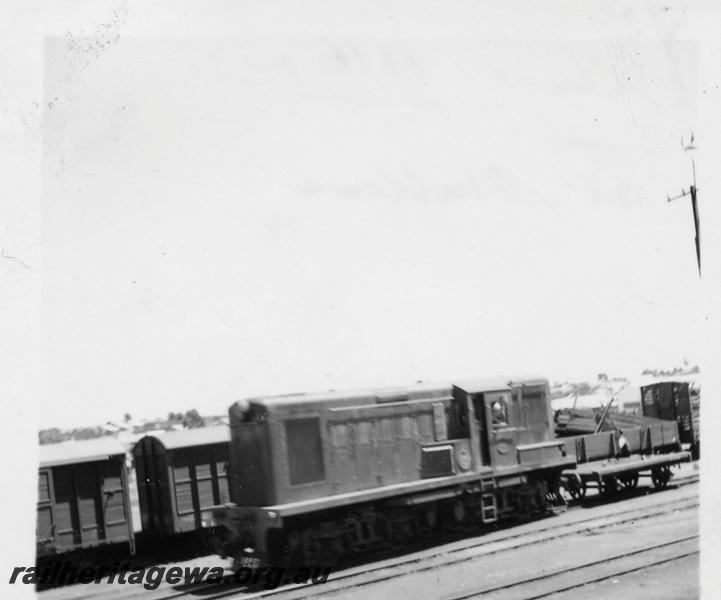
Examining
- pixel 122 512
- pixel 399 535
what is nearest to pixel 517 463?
pixel 399 535

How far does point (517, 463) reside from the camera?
13727 millimetres

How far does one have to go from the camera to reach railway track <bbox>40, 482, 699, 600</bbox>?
10.1 meters

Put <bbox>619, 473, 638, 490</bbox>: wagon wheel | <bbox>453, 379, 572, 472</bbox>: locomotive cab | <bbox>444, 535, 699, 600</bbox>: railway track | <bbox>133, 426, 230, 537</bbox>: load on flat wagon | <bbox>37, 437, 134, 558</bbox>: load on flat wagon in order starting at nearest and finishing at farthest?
<bbox>444, 535, 699, 600</bbox>: railway track
<bbox>37, 437, 134, 558</bbox>: load on flat wagon
<bbox>453, 379, 572, 472</bbox>: locomotive cab
<bbox>133, 426, 230, 537</bbox>: load on flat wagon
<bbox>619, 473, 638, 490</bbox>: wagon wheel

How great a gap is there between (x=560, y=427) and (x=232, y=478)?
9027 mm

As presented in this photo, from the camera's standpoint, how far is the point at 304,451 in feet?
37.4

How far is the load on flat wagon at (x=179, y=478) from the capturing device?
1362cm

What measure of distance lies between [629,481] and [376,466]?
763 centimetres

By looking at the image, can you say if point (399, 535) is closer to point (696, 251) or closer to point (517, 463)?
point (517, 463)

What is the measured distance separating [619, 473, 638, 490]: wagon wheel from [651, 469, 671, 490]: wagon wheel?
20.0 inches

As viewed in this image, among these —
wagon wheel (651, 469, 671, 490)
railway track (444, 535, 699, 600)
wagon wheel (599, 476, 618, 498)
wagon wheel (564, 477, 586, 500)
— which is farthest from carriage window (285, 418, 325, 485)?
wagon wheel (651, 469, 671, 490)

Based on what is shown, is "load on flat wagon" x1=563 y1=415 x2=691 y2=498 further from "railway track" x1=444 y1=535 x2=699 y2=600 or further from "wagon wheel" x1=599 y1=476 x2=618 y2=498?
"railway track" x1=444 y1=535 x2=699 y2=600

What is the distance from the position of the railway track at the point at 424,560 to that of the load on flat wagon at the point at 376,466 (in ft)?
2.07

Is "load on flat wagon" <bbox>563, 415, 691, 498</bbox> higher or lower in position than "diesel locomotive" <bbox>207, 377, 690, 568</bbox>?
lower

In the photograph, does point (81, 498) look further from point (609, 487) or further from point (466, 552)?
point (609, 487)
